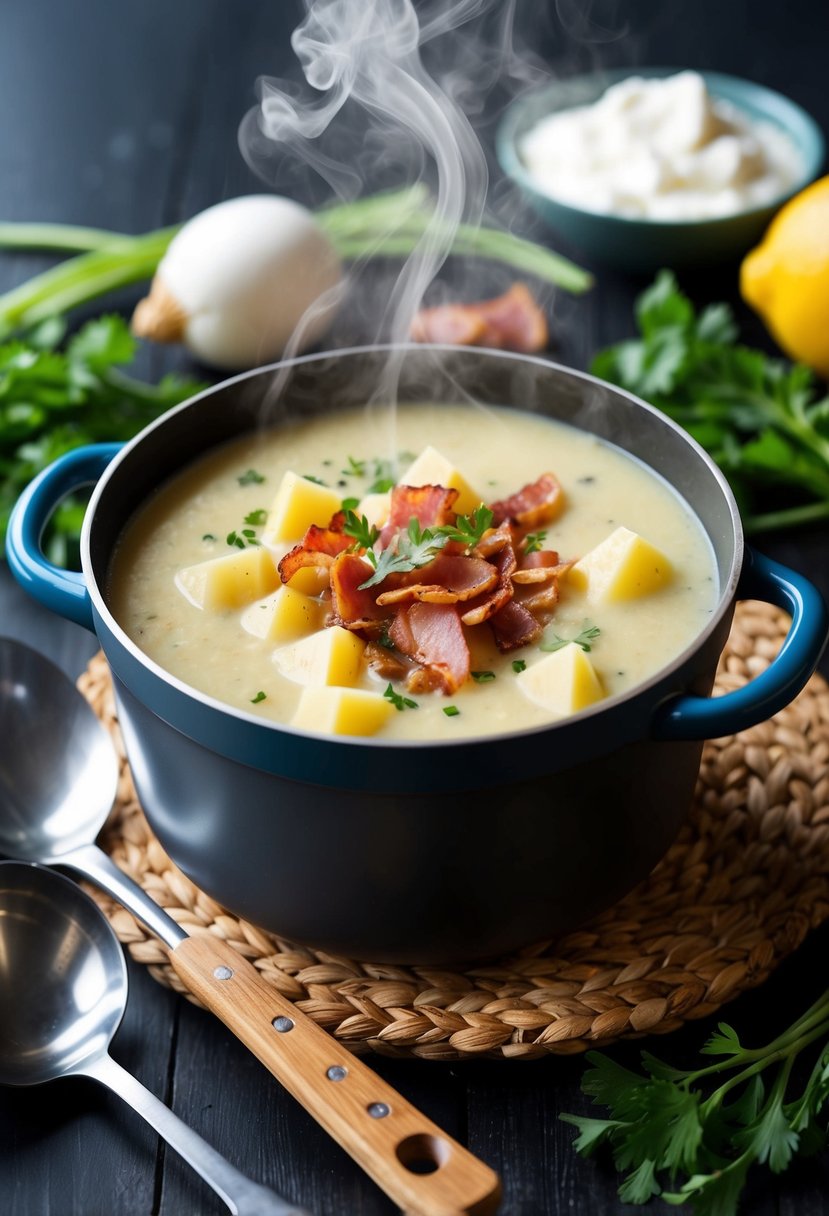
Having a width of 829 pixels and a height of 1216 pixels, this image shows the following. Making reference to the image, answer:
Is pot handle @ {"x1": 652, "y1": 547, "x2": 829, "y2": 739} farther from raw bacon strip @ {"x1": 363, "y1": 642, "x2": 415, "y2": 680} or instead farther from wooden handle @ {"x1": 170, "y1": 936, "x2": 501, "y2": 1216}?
wooden handle @ {"x1": 170, "y1": 936, "x2": 501, "y2": 1216}

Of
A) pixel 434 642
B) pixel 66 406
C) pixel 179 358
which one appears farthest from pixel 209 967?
pixel 179 358

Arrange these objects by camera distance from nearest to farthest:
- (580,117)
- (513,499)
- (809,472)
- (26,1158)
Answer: (26,1158)
(513,499)
(809,472)
(580,117)

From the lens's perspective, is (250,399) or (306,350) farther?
(306,350)

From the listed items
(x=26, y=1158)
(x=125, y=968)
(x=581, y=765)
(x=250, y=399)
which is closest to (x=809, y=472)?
(x=250, y=399)

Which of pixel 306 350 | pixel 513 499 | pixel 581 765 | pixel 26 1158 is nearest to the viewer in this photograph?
pixel 581 765

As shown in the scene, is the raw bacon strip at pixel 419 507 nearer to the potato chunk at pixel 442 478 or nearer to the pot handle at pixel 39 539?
the potato chunk at pixel 442 478

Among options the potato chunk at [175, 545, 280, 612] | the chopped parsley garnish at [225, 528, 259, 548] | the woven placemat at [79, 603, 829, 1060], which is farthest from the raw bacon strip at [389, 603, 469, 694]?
the woven placemat at [79, 603, 829, 1060]

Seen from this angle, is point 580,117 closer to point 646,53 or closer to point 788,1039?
point 646,53
